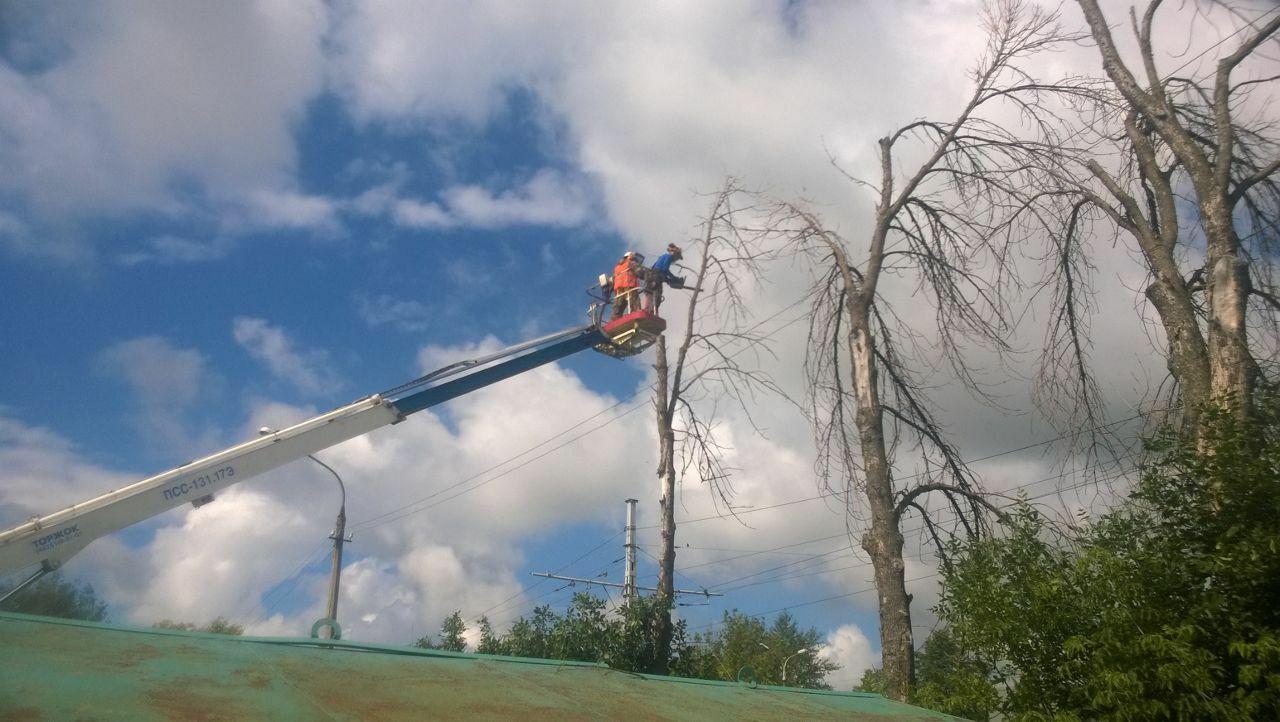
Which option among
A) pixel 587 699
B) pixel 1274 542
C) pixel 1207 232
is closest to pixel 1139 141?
pixel 1207 232

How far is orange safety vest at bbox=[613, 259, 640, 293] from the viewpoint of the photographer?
52.0ft

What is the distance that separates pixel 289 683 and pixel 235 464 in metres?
8.39

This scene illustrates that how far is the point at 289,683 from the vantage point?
524 cm

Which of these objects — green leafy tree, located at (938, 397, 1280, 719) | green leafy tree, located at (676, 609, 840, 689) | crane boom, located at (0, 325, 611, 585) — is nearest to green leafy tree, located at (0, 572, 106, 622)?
crane boom, located at (0, 325, 611, 585)

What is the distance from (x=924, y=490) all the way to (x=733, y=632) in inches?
1836

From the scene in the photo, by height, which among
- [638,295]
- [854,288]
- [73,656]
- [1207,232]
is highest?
[638,295]

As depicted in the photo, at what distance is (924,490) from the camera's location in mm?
12875

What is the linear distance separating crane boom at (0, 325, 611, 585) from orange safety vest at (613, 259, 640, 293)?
0.86 meters

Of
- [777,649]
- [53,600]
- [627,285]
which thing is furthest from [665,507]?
[777,649]

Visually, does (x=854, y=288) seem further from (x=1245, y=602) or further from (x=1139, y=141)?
(x=1245, y=602)

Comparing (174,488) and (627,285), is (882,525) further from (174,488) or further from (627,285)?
(174,488)

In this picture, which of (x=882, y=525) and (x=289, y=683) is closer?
(x=289, y=683)

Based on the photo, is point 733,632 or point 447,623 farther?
point 733,632

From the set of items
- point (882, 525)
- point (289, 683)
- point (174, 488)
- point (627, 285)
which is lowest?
point (289, 683)
